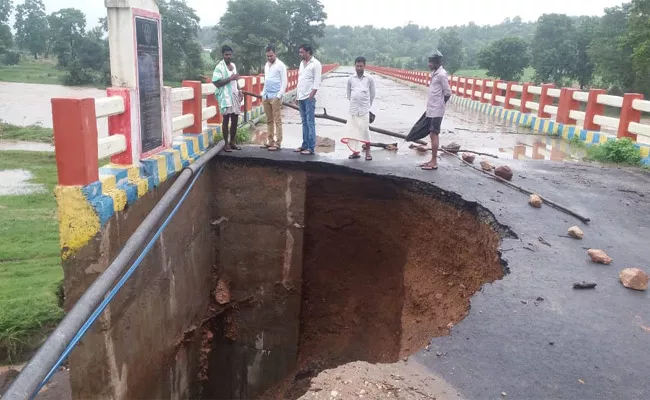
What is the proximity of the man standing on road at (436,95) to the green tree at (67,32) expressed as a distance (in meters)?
48.3

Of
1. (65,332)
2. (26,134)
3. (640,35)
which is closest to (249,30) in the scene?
(26,134)

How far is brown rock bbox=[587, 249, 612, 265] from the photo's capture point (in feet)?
15.2

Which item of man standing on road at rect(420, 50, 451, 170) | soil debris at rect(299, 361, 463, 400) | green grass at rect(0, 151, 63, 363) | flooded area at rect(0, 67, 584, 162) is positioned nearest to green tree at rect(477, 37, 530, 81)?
flooded area at rect(0, 67, 584, 162)

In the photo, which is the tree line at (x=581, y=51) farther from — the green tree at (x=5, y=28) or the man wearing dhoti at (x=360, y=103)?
the green tree at (x=5, y=28)

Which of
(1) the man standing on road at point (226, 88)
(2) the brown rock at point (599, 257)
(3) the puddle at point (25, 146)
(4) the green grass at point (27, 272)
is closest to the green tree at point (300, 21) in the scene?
(3) the puddle at point (25, 146)

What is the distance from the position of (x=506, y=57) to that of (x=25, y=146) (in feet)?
94.5

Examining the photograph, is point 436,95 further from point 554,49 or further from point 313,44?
point 313,44

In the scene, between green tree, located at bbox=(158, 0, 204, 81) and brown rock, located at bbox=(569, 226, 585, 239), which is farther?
green tree, located at bbox=(158, 0, 204, 81)

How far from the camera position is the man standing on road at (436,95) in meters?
7.05

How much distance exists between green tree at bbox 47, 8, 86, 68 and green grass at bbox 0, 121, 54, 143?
30.4 m

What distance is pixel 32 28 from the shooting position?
72.1m

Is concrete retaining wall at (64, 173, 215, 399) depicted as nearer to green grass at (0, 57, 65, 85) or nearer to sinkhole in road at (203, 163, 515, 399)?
sinkhole in road at (203, 163, 515, 399)

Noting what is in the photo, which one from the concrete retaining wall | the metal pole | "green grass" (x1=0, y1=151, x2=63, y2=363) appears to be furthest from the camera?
"green grass" (x1=0, y1=151, x2=63, y2=363)

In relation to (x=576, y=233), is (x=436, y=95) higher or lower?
higher
